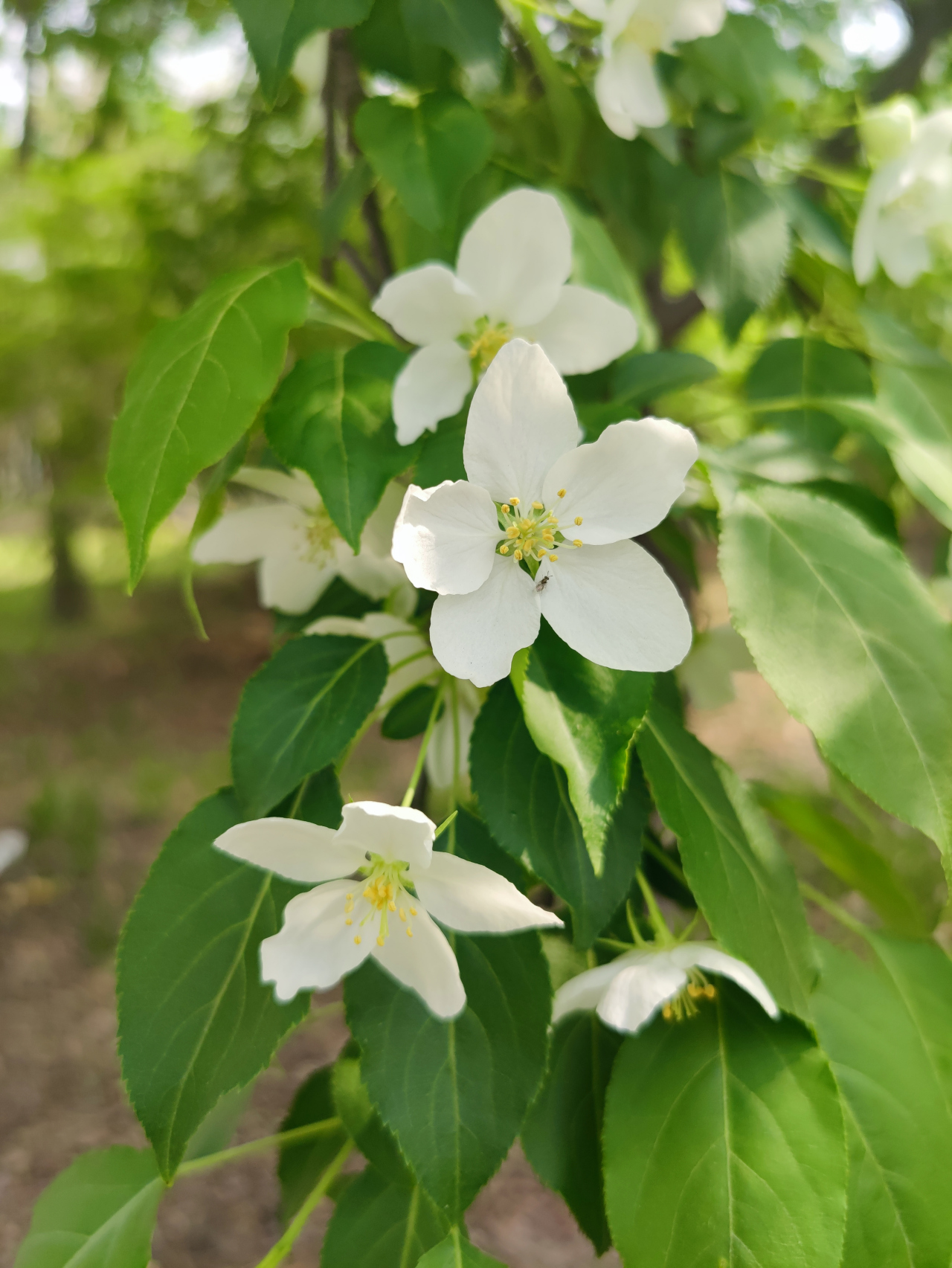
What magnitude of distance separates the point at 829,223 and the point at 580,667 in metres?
0.75

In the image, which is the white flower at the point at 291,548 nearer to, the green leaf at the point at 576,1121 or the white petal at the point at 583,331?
the white petal at the point at 583,331

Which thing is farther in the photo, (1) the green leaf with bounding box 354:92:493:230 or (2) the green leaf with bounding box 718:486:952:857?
(1) the green leaf with bounding box 354:92:493:230

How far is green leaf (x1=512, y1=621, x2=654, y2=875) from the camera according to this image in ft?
1.88

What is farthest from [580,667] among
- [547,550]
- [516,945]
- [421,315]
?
[421,315]

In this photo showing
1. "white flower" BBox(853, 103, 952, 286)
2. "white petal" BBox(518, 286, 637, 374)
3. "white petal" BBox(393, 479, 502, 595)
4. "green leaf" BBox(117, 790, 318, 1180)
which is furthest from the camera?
"white flower" BBox(853, 103, 952, 286)

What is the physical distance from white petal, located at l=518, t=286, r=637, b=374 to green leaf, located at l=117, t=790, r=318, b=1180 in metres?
0.45

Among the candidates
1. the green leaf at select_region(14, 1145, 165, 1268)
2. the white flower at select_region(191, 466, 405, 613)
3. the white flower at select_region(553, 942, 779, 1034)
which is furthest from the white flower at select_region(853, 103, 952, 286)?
the green leaf at select_region(14, 1145, 165, 1268)

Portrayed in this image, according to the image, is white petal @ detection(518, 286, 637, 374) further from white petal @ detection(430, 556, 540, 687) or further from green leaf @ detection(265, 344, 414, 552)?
white petal @ detection(430, 556, 540, 687)

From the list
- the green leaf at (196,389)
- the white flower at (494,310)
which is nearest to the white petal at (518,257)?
the white flower at (494,310)

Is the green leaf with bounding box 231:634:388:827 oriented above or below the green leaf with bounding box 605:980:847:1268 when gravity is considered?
above

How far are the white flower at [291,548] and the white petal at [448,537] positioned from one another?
265mm

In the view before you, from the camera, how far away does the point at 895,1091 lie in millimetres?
776

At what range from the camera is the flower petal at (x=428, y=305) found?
72cm

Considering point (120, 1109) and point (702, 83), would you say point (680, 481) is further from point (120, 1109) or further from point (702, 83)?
point (120, 1109)
